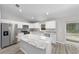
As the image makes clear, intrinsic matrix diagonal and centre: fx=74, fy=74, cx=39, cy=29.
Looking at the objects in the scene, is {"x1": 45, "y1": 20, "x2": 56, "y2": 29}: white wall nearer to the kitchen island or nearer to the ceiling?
the ceiling

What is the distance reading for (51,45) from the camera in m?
1.63

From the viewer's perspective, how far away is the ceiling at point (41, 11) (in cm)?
146

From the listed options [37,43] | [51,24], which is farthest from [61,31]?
[37,43]

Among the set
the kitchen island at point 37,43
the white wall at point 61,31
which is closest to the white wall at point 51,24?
the white wall at point 61,31

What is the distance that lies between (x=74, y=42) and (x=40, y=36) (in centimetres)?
73

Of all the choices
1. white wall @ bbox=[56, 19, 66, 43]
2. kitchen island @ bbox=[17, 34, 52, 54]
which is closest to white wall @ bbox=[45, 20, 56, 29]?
white wall @ bbox=[56, 19, 66, 43]

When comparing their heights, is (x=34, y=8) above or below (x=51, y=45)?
above

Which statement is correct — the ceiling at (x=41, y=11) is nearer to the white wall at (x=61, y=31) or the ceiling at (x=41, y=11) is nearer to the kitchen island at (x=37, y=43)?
the white wall at (x=61, y=31)

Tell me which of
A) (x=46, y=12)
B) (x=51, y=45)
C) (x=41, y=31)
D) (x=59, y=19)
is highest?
(x=46, y=12)

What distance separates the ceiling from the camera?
1464mm

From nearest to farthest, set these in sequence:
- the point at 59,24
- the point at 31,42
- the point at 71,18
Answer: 1. the point at 71,18
2. the point at 59,24
3. the point at 31,42

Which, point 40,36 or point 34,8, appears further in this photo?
point 40,36

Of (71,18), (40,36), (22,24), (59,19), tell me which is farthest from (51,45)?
(22,24)

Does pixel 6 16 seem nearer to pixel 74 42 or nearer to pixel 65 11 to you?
pixel 65 11
